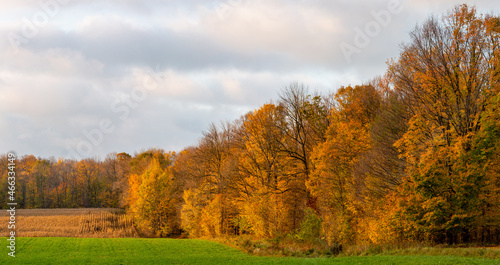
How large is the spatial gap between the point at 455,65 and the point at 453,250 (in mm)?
12540

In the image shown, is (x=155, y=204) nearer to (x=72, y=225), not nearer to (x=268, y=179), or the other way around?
(x=72, y=225)

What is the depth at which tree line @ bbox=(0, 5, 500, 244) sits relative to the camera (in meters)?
25.1

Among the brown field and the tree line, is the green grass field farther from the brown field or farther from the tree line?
the brown field

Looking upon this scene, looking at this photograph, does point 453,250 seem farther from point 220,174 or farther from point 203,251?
point 220,174

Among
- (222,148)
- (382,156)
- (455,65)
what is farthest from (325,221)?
(222,148)

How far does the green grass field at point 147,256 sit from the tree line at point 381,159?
5899 millimetres

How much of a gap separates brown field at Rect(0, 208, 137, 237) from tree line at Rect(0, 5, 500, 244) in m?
14.5

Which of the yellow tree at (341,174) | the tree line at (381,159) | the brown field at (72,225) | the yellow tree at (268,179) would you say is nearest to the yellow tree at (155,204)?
the brown field at (72,225)

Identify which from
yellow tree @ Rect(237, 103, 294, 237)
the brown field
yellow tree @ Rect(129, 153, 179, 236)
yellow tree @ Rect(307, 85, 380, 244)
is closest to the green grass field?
yellow tree @ Rect(237, 103, 294, 237)

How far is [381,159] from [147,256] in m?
20.7

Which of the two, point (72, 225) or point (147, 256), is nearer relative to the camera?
point (147, 256)

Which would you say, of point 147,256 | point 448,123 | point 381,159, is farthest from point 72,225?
point 448,123

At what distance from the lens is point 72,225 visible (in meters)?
63.4

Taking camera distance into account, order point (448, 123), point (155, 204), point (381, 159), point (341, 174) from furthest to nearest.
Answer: point (155, 204) → point (341, 174) → point (381, 159) → point (448, 123)
